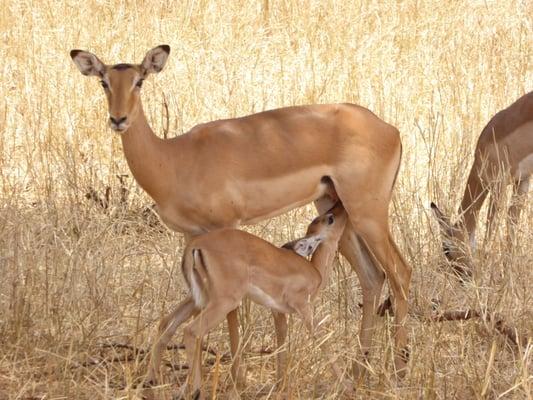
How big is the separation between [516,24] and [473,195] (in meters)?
3.65

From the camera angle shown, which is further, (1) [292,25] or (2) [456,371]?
(1) [292,25]

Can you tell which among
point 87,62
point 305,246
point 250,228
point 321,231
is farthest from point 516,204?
point 87,62

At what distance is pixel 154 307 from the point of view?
5715 millimetres

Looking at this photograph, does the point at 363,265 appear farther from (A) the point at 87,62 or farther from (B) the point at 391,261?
(A) the point at 87,62

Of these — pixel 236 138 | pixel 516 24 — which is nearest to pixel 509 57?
pixel 516 24

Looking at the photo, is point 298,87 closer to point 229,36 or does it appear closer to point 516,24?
point 229,36

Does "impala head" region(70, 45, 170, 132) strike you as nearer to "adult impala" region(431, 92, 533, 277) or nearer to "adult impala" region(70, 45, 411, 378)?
"adult impala" region(70, 45, 411, 378)

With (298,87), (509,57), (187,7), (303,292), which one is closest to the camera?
(303,292)

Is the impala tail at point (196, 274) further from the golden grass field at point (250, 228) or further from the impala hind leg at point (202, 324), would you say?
the golden grass field at point (250, 228)

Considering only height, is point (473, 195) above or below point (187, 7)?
below

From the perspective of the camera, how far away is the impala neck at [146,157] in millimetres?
5359

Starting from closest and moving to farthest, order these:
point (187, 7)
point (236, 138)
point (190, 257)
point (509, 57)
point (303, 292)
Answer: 1. point (190, 257)
2. point (303, 292)
3. point (236, 138)
4. point (509, 57)
5. point (187, 7)

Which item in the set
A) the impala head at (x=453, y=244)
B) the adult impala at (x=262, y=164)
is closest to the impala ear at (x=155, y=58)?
the adult impala at (x=262, y=164)

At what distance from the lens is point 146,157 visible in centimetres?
539
